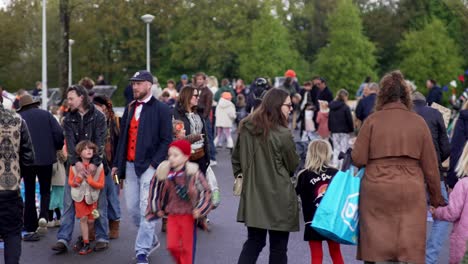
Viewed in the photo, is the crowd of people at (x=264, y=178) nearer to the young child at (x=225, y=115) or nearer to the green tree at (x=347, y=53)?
the young child at (x=225, y=115)

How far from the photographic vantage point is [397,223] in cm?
639

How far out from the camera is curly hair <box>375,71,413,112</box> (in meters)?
6.56

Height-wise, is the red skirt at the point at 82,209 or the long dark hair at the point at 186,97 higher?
the long dark hair at the point at 186,97

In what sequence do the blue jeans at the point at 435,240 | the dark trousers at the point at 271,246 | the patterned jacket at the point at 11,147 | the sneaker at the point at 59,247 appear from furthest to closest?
the sneaker at the point at 59,247 < the blue jeans at the point at 435,240 < the dark trousers at the point at 271,246 < the patterned jacket at the point at 11,147

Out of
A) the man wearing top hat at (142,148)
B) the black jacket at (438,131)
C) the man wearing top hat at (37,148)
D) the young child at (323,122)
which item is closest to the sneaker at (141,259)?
the man wearing top hat at (142,148)

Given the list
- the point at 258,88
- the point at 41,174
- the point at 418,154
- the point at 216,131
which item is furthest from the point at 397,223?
the point at 216,131

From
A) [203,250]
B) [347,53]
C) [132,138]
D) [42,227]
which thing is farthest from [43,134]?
[347,53]

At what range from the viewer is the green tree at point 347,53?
59.1 metres

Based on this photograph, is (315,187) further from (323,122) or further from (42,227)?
(323,122)

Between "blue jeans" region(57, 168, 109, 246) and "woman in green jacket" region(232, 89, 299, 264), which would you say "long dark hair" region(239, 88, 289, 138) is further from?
"blue jeans" region(57, 168, 109, 246)

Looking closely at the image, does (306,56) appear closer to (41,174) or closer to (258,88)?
(258,88)

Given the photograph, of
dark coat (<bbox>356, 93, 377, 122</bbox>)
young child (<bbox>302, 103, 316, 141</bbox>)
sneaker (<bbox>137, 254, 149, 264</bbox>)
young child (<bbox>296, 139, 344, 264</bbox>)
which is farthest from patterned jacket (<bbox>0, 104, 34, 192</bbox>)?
young child (<bbox>302, 103, 316, 141</bbox>)

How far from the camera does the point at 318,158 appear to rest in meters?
7.60

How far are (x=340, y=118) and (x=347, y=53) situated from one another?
43769 mm
